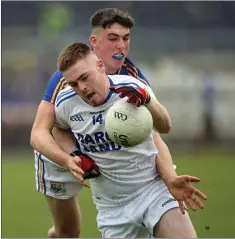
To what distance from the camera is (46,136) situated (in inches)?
262

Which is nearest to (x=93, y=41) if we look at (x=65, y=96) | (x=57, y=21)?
(x=65, y=96)

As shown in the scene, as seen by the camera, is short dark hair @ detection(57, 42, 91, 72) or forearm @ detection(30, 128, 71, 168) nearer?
short dark hair @ detection(57, 42, 91, 72)

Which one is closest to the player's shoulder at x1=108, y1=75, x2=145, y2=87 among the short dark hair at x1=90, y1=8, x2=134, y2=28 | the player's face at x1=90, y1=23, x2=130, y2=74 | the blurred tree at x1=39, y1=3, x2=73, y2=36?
the player's face at x1=90, y1=23, x2=130, y2=74

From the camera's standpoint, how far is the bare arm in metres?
6.54

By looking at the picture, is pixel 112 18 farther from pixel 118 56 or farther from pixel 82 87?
pixel 82 87

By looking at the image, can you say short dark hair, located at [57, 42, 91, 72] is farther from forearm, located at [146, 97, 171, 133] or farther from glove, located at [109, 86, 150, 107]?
forearm, located at [146, 97, 171, 133]

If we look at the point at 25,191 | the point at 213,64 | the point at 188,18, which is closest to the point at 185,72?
the point at 213,64

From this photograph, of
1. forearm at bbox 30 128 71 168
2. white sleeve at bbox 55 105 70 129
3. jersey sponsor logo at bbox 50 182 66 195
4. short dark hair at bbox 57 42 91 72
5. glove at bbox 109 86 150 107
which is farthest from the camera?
jersey sponsor logo at bbox 50 182 66 195

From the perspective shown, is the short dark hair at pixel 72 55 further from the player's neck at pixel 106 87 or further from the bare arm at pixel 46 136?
the bare arm at pixel 46 136

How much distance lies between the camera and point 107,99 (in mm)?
6473

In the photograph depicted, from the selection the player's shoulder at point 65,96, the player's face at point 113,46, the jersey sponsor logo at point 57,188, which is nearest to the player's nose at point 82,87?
the player's shoulder at point 65,96

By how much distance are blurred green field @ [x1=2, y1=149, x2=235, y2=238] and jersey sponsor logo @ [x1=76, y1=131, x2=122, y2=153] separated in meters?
1.67

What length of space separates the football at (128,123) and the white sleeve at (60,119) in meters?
0.68

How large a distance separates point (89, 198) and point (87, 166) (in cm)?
860
